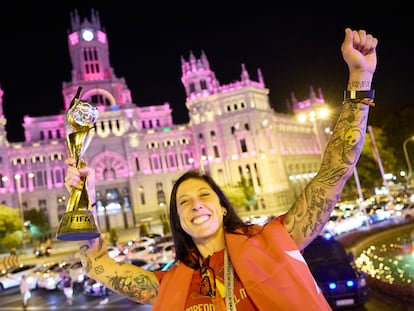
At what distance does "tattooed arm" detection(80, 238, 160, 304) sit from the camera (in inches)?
114

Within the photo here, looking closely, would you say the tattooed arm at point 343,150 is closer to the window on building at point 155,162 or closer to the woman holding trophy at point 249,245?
the woman holding trophy at point 249,245

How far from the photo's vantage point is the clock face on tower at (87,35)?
71812mm

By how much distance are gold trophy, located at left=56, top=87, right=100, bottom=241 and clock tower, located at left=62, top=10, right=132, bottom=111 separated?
218 ft

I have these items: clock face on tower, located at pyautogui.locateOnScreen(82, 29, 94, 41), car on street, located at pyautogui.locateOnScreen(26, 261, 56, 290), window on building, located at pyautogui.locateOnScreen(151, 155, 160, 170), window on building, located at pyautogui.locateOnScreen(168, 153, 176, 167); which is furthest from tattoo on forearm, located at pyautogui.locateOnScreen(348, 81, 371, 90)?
clock face on tower, located at pyautogui.locateOnScreen(82, 29, 94, 41)

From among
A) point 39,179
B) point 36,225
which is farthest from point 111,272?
point 39,179

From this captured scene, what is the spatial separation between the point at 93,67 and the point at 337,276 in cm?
7077

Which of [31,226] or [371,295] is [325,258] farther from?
[31,226]

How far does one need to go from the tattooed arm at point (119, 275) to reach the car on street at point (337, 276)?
7223 mm

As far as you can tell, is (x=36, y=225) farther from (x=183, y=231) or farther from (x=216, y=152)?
(x=183, y=231)

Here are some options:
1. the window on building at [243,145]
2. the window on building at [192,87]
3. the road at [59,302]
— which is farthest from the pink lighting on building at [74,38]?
the road at [59,302]

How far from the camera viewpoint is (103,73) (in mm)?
71875

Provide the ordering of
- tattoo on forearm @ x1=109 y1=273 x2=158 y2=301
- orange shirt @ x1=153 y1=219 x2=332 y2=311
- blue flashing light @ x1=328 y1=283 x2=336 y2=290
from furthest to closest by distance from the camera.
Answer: blue flashing light @ x1=328 y1=283 x2=336 y2=290, tattoo on forearm @ x1=109 y1=273 x2=158 y2=301, orange shirt @ x1=153 y1=219 x2=332 y2=311

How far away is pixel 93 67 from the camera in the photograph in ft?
236

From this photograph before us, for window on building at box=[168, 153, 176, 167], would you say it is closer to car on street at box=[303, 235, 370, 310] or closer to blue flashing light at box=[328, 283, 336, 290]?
car on street at box=[303, 235, 370, 310]
